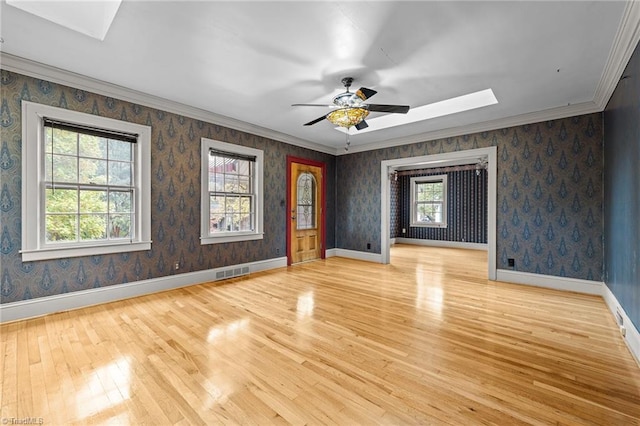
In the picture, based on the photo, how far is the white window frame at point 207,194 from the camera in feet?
13.9

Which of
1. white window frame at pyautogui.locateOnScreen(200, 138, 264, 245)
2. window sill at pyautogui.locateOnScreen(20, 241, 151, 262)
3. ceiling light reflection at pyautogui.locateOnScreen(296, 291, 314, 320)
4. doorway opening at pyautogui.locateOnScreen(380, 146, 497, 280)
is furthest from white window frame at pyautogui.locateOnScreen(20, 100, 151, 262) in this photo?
doorway opening at pyautogui.locateOnScreen(380, 146, 497, 280)

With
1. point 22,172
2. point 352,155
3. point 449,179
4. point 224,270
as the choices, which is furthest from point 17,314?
point 449,179

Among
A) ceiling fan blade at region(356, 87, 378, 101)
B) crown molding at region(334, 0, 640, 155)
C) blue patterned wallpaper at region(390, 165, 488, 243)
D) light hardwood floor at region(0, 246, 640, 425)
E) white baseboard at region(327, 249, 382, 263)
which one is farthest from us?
blue patterned wallpaper at region(390, 165, 488, 243)

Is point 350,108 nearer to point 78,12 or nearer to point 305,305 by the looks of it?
point 305,305

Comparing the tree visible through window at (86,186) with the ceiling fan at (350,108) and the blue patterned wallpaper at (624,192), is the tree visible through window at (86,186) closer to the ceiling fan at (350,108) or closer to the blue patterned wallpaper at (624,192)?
the ceiling fan at (350,108)

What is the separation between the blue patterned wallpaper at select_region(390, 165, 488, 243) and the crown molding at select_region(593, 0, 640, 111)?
4.80 metres

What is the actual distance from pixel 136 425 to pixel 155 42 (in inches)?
114

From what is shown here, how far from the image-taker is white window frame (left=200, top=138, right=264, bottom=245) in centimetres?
423

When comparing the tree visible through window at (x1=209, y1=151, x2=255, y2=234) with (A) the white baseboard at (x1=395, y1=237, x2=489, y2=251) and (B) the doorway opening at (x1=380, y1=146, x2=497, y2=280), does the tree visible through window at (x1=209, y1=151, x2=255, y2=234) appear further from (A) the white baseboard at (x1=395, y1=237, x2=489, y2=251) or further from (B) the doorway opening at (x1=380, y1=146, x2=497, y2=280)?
(A) the white baseboard at (x1=395, y1=237, x2=489, y2=251)

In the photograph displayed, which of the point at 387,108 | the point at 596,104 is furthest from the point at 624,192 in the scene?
the point at 387,108

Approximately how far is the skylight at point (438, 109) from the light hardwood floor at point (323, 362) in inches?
107

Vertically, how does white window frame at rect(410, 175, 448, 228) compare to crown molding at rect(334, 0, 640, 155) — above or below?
below

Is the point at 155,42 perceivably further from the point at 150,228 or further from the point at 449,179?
the point at 449,179

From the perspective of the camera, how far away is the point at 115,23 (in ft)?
7.25
